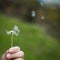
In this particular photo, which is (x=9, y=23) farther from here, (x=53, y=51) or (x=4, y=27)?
(x=53, y=51)

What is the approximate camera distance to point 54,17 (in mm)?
1023

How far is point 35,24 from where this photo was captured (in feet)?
3.32

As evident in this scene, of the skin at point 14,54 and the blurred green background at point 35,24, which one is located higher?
the blurred green background at point 35,24

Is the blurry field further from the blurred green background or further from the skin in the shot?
the skin

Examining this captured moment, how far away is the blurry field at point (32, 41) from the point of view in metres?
0.98

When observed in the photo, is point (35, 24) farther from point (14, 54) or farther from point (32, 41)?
point (14, 54)


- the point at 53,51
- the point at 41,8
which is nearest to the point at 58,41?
the point at 53,51

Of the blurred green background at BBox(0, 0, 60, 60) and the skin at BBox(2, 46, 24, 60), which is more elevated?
the blurred green background at BBox(0, 0, 60, 60)

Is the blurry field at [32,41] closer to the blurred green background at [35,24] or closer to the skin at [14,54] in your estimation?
the blurred green background at [35,24]

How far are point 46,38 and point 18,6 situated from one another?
0.63 ft

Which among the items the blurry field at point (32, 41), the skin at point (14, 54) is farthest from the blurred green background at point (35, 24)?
the skin at point (14, 54)

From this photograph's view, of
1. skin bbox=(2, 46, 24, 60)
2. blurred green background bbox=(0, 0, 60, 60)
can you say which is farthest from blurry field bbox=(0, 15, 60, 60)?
skin bbox=(2, 46, 24, 60)

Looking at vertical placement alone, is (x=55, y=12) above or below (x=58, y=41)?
above

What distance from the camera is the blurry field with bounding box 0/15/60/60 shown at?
978mm
